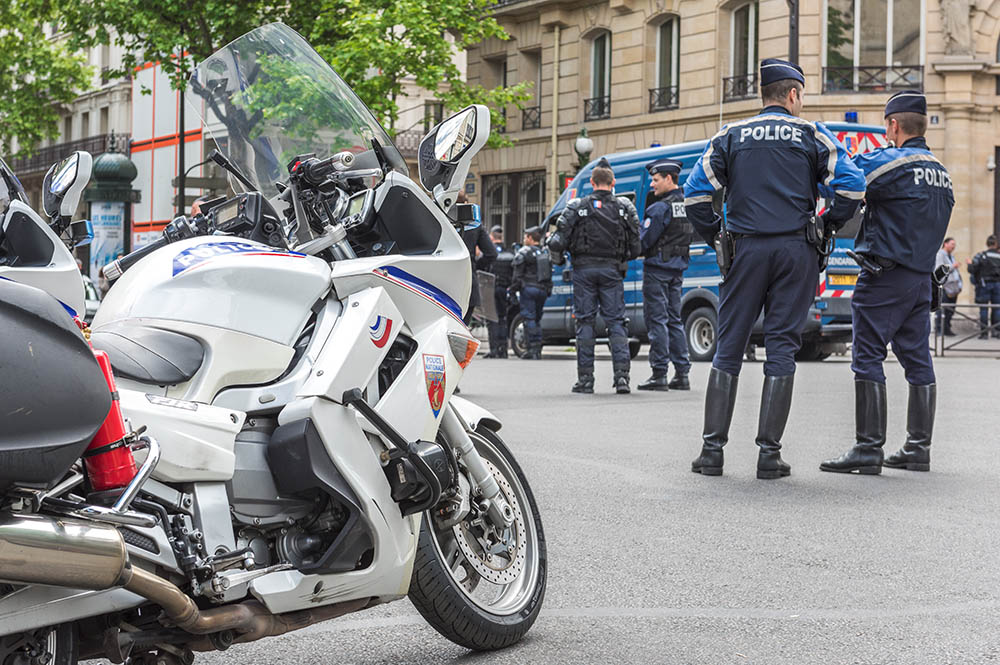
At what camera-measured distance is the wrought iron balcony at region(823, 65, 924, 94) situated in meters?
30.2

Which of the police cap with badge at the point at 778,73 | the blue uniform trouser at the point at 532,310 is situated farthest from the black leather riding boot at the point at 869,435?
the blue uniform trouser at the point at 532,310

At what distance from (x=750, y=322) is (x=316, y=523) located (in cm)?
436

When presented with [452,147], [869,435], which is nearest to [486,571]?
[452,147]

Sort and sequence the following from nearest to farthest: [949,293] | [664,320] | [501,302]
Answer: [664,320]
[501,302]
[949,293]

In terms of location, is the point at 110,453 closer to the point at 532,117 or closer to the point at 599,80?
the point at 599,80

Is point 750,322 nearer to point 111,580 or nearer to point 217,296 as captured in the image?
point 217,296

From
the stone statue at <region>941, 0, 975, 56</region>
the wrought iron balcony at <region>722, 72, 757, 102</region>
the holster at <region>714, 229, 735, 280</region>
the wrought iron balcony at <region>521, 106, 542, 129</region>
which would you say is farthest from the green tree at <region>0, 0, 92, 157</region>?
the holster at <region>714, 229, 735, 280</region>

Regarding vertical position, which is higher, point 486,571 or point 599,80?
point 599,80

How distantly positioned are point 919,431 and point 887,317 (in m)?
0.69

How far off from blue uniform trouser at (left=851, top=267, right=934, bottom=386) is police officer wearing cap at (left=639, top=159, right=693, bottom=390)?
528 centimetres

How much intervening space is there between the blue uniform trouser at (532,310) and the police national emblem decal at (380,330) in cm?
1590

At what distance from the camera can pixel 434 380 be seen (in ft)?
12.3

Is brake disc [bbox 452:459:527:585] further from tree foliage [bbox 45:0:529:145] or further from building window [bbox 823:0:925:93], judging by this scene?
building window [bbox 823:0:925:93]

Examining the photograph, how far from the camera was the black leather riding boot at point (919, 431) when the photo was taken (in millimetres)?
7789
